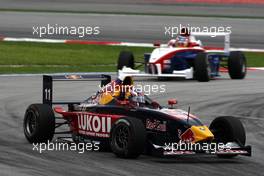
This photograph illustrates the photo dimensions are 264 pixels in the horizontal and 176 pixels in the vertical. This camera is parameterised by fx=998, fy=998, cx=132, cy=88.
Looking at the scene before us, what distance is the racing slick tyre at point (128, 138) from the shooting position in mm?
13805

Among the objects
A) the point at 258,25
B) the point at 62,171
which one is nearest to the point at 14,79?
the point at 62,171

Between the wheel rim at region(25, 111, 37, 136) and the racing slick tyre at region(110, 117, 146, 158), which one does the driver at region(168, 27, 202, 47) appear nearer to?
the wheel rim at region(25, 111, 37, 136)

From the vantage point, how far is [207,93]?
23953 millimetres

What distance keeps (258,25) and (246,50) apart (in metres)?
9.79

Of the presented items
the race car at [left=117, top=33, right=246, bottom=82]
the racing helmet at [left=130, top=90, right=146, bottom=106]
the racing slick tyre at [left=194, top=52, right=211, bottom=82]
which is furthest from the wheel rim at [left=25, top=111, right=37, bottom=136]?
the racing slick tyre at [left=194, top=52, right=211, bottom=82]

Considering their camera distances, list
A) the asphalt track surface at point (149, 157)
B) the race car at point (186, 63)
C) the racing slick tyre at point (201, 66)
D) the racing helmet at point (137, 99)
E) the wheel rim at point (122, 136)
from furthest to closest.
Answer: the race car at point (186, 63) < the racing slick tyre at point (201, 66) < the racing helmet at point (137, 99) < the wheel rim at point (122, 136) < the asphalt track surface at point (149, 157)

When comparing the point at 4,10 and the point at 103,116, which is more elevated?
the point at 4,10

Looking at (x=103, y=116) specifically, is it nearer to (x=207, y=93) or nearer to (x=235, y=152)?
(x=235, y=152)
